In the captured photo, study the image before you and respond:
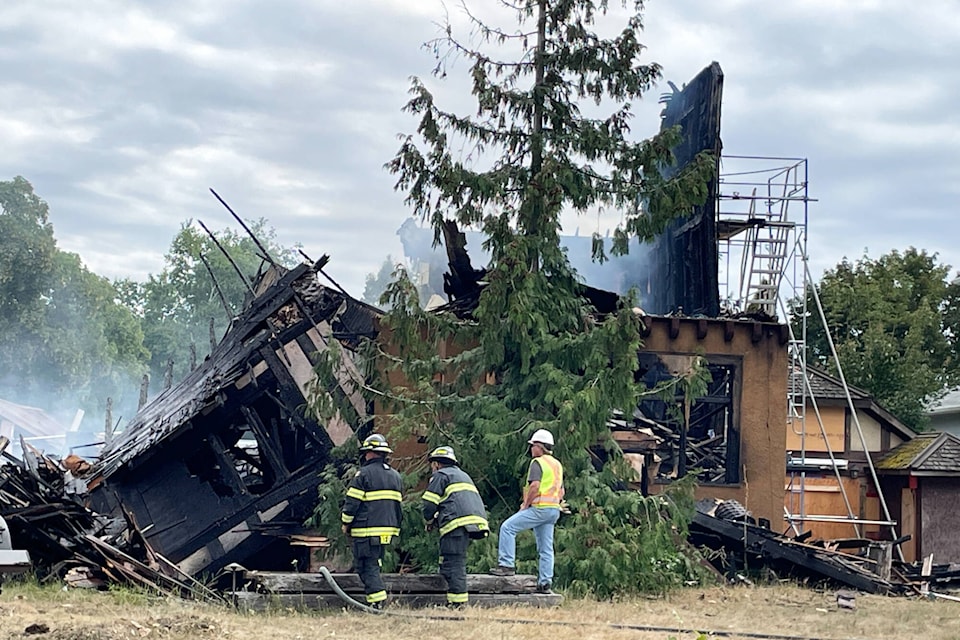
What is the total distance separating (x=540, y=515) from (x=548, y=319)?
316 cm

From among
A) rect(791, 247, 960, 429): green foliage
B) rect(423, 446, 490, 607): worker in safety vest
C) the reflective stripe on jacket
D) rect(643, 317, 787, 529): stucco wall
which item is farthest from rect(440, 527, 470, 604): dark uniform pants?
rect(791, 247, 960, 429): green foliage

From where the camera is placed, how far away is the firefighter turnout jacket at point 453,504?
1059 centimetres

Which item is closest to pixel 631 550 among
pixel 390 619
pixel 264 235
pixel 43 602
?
pixel 390 619

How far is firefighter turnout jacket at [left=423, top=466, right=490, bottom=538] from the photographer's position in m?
10.6

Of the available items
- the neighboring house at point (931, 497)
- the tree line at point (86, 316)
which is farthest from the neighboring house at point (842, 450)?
the tree line at point (86, 316)

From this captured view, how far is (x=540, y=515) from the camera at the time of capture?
11.5 metres

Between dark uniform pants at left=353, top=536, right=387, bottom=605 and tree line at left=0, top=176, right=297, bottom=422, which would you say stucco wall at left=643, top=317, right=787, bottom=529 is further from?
tree line at left=0, top=176, right=297, bottom=422

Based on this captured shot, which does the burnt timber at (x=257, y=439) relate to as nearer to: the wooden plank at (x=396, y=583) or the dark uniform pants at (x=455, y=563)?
the wooden plank at (x=396, y=583)

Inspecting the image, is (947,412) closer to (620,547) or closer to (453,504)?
(620,547)

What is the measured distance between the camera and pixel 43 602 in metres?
10.6

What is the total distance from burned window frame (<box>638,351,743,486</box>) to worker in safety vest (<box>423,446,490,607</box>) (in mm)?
5691

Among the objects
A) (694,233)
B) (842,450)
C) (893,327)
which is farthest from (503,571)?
(893,327)

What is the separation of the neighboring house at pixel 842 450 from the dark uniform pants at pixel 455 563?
42.9 feet

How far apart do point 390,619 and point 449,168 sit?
20.6 ft
